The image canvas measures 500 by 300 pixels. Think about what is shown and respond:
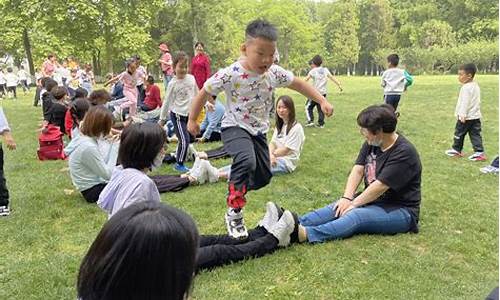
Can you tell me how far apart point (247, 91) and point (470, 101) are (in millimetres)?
5498

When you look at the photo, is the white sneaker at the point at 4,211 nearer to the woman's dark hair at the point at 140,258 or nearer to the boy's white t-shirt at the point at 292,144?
the boy's white t-shirt at the point at 292,144

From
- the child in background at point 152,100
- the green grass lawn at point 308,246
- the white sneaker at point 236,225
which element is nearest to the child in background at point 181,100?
the green grass lawn at point 308,246

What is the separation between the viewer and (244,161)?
157 inches

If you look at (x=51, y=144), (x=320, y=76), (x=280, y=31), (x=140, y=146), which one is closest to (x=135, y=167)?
(x=140, y=146)

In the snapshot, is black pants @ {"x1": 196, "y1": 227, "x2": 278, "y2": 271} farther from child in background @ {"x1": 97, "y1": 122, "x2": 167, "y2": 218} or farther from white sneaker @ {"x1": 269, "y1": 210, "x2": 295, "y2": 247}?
child in background @ {"x1": 97, "y1": 122, "x2": 167, "y2": 218}

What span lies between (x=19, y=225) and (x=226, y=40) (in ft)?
168

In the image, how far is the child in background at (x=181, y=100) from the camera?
7055mm

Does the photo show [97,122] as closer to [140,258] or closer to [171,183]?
[171,183]

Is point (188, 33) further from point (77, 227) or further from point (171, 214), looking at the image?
point (171, 214)

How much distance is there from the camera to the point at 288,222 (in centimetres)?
402

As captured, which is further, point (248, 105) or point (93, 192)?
point (93, 192)

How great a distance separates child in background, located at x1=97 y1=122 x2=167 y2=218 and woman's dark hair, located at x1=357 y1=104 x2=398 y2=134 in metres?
1.93

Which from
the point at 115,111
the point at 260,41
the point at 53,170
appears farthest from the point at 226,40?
the point at 260,41

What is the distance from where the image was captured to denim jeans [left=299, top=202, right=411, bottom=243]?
4.21 meters
